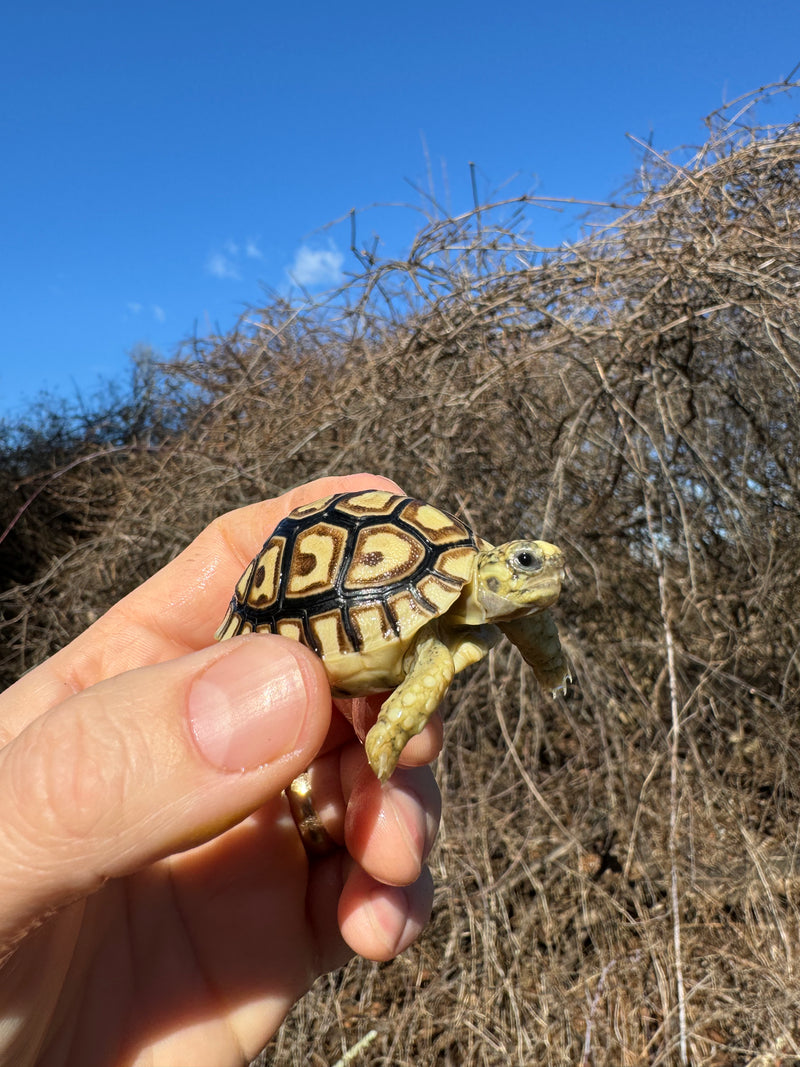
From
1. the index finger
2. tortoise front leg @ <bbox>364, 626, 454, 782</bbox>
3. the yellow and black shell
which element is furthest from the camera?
the index finger

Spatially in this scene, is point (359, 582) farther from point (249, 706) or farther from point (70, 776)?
point (70, 776)

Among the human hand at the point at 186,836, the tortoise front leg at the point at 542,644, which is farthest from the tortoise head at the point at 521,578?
the human hand at the point at 186,836

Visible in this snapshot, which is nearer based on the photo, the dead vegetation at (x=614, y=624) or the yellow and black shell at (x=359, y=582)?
the yellow and black shell at (x=359, y=582)

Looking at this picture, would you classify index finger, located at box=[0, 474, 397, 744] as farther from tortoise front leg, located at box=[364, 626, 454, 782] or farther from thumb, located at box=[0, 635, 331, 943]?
tortoise front leg, located at box=[364, 626, 454, 782]

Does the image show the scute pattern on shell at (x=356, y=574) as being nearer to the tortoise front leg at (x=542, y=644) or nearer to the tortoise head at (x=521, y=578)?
the tortoise head at (x=521, y=578)

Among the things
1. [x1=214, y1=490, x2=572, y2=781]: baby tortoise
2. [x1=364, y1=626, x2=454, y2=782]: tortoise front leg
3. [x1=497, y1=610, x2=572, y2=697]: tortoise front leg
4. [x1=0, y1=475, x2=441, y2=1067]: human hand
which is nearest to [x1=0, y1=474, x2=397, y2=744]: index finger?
[x1=0, y1=475, x2=441, y2=1067]: human hand

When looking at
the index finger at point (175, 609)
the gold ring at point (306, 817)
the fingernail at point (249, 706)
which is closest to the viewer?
the fingernail at point (249, 706)
